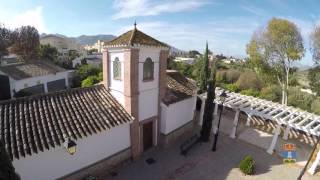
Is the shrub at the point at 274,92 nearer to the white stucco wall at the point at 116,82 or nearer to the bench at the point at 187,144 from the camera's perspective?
the bench at the point at 187,144

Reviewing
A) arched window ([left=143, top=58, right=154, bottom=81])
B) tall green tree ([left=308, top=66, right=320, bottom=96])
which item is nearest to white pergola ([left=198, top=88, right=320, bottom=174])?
arched window ([left=143, top=58, right=154, bottom=81])

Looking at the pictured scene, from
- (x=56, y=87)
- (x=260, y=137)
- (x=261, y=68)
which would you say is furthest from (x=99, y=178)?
(x=56, y=87)

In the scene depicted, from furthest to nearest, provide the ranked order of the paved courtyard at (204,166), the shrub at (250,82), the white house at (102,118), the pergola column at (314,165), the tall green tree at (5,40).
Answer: the tall green tree at (5,40) < the shrub at (250,82) < the pergola column at (314,165) < the paved courtyard at (204,166) < the white house at (102,118)

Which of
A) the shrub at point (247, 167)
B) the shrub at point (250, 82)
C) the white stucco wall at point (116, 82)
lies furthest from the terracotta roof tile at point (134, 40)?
the shrub at point (250, 82)

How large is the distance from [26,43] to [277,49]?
49.1 meters

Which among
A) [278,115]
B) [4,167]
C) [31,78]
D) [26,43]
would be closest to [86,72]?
[31,78]

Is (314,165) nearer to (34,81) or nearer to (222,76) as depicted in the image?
(222,76)

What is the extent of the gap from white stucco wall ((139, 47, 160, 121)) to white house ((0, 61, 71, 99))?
21493 mm

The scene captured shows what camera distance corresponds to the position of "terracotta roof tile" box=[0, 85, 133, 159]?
9.03 metres

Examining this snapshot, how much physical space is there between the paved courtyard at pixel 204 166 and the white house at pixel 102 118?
3.02 ft

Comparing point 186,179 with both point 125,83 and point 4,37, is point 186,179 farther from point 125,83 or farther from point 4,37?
point 4,37

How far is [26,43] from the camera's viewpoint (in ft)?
158

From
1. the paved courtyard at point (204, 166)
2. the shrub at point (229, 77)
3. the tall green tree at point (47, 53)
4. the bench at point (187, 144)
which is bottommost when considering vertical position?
the paved courtyard at point (204, 166)

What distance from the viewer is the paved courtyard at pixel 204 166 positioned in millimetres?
12516
